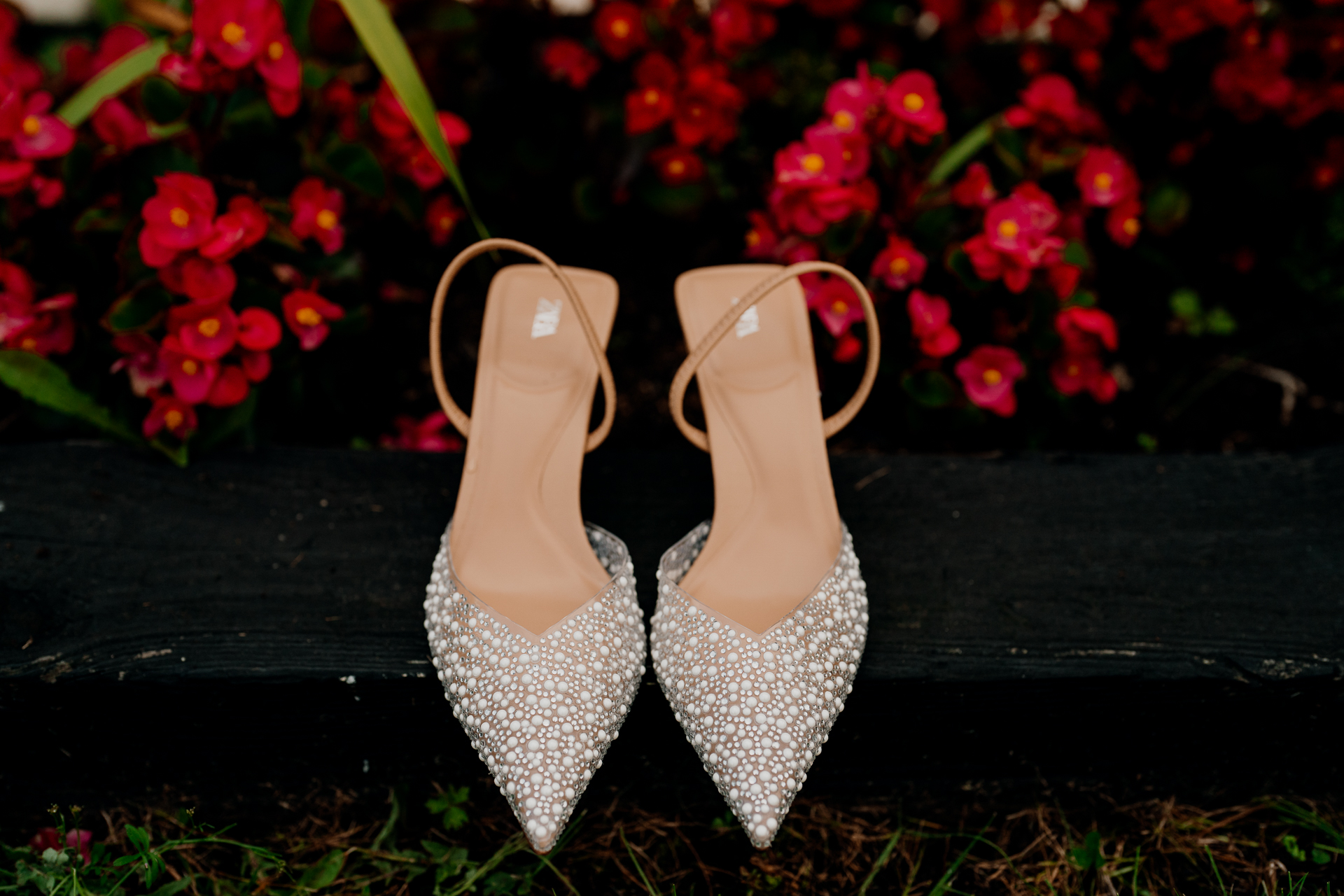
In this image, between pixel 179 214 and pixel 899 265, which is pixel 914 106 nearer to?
pixel 899 265

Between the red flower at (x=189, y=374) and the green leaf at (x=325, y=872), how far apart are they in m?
0.67

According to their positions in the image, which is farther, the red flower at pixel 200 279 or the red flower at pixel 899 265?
the red flower at pixel 899 265

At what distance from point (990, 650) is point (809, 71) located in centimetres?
119

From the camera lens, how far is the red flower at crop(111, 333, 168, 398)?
41.8 inches

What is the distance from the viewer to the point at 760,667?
34.5 inches

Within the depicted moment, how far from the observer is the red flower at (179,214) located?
966mm

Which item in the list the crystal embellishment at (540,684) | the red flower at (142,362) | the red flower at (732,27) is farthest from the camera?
the red flower at (732,27)

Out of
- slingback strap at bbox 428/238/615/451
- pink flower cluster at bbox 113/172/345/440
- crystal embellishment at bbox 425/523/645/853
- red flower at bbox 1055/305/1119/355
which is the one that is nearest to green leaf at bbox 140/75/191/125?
pink flower cluster at bbox 113/172/345/440

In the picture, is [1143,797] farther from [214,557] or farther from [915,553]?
[214,557]

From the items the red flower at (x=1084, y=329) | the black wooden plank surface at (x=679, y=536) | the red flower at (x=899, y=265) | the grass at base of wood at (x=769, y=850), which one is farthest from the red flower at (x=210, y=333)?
the red flower at (x=1084, y=329)

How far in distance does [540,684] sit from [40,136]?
A: 3.40 feet

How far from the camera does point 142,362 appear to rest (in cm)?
107

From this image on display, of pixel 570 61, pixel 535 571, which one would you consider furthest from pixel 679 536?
pixel 570 61

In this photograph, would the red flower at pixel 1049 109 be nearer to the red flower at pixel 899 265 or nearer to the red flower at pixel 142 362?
the red flower at pixel 899 265
